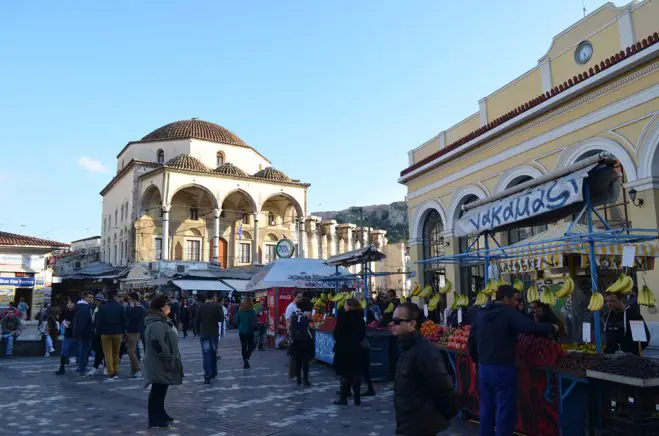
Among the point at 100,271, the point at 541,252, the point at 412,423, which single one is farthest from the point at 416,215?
the point at 100,271

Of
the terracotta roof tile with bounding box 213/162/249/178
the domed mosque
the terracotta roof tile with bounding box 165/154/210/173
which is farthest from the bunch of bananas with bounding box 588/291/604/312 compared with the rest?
the terracotta roof tile with bounding box 213/162/249/178

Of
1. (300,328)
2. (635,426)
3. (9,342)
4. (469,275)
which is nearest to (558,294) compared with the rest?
(635,426)

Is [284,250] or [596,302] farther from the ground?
[284,250]

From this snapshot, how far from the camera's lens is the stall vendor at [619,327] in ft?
20.7

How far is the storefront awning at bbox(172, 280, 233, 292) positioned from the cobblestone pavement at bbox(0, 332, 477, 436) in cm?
1726

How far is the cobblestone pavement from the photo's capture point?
20.7 ft

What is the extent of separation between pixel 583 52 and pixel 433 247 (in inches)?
329

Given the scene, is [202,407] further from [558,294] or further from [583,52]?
[583,52]

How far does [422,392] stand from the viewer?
3438 mm

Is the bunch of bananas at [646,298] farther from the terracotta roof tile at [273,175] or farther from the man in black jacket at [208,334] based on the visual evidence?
the terracotta roof tile at [273,175]

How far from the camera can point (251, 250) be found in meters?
44.2

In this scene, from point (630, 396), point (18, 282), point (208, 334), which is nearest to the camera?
point (630, 396)

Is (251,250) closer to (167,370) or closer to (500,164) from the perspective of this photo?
(500,164)

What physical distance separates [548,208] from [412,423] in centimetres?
412
